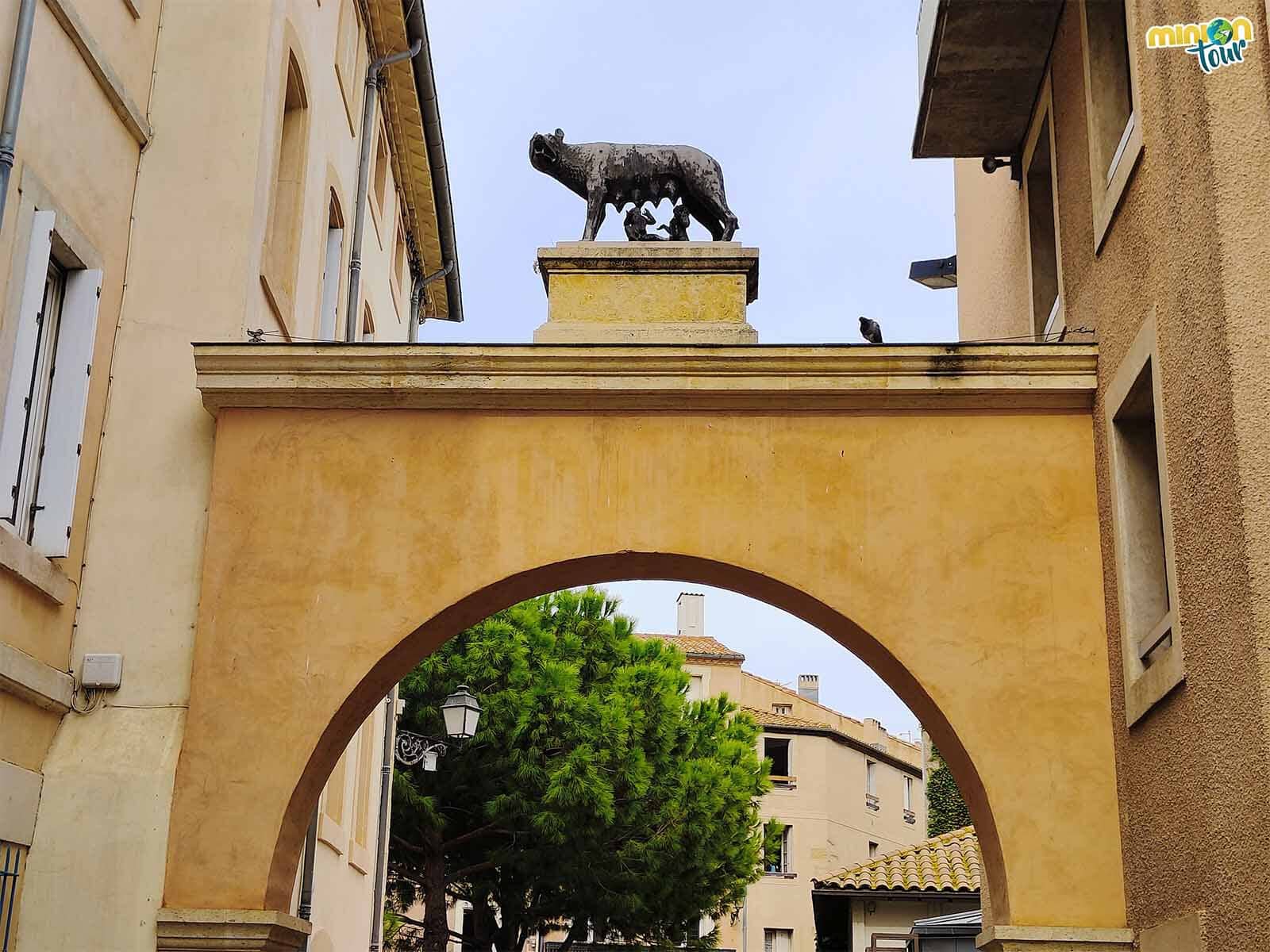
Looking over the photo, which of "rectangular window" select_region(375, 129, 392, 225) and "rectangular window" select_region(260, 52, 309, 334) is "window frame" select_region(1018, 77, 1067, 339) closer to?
"rectangular window" select_region(260, 52, 309, 334)

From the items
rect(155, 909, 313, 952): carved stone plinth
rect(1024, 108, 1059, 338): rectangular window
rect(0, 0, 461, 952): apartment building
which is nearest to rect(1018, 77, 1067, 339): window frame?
rect(1024, 108, 1059, 338): rectangular window

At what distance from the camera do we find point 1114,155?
31.1 ft

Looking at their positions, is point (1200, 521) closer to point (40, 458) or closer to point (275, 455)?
point (275, 455)

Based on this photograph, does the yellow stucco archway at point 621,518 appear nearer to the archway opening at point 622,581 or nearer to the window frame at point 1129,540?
the archway opening at point 622,581

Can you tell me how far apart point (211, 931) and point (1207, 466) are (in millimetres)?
5861

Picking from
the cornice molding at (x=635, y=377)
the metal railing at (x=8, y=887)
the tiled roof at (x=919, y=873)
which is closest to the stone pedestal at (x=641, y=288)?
the cornice molding at (x=635, y=377)

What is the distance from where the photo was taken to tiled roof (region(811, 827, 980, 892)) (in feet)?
73.0

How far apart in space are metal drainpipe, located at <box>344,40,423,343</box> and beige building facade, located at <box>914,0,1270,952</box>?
6.53 metres

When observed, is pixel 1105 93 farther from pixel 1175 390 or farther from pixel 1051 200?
pixel 1051 200

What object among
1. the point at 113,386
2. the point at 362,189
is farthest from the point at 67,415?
the point at 362,189

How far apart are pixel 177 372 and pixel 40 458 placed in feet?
3.82

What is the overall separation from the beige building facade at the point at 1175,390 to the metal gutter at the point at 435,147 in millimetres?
8109

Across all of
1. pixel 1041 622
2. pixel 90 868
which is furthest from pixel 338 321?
pixel 1041 622

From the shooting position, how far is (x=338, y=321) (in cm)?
1569
